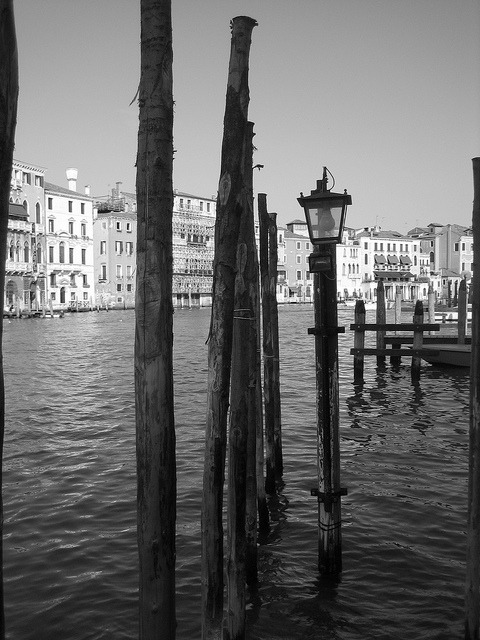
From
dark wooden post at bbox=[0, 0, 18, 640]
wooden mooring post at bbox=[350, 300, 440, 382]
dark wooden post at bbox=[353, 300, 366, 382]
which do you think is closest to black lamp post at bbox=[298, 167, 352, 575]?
dark wooden post at bbox=[0, 0, 18, 640]

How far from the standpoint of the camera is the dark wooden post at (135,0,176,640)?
2.64 meters

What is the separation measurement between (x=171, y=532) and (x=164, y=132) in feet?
5.15

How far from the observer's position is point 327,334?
4.50 meters

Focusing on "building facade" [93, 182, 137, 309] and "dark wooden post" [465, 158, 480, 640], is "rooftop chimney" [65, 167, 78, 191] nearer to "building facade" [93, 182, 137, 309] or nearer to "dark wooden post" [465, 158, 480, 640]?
"building facade" [93, 182, 137, 309]

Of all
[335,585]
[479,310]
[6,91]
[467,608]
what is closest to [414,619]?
[335,585]

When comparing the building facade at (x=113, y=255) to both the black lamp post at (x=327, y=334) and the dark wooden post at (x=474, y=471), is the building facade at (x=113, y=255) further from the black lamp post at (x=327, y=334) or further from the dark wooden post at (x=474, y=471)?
the dark wooden post at (x=474, y=471)

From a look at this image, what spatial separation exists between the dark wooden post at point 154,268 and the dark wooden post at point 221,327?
47 cm

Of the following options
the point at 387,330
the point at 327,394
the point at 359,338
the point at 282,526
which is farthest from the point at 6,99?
the point at 359,338

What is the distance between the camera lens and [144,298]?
2652 millimetres

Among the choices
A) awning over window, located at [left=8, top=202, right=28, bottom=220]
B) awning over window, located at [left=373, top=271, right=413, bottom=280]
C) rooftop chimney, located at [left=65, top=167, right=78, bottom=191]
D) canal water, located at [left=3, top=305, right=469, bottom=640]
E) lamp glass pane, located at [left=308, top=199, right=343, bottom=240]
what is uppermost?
rooftop chimney, located at [left=65, top=167, right=78, bottom=191]

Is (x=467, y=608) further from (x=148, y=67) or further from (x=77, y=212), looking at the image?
(x=77, y=212)

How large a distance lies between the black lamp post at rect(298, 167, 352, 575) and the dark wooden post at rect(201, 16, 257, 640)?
54.5 inches

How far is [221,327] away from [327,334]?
1.48 metres

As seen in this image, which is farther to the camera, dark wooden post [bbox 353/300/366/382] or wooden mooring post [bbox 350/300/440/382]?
dark wooden post [bbox 353/300/366/382]
